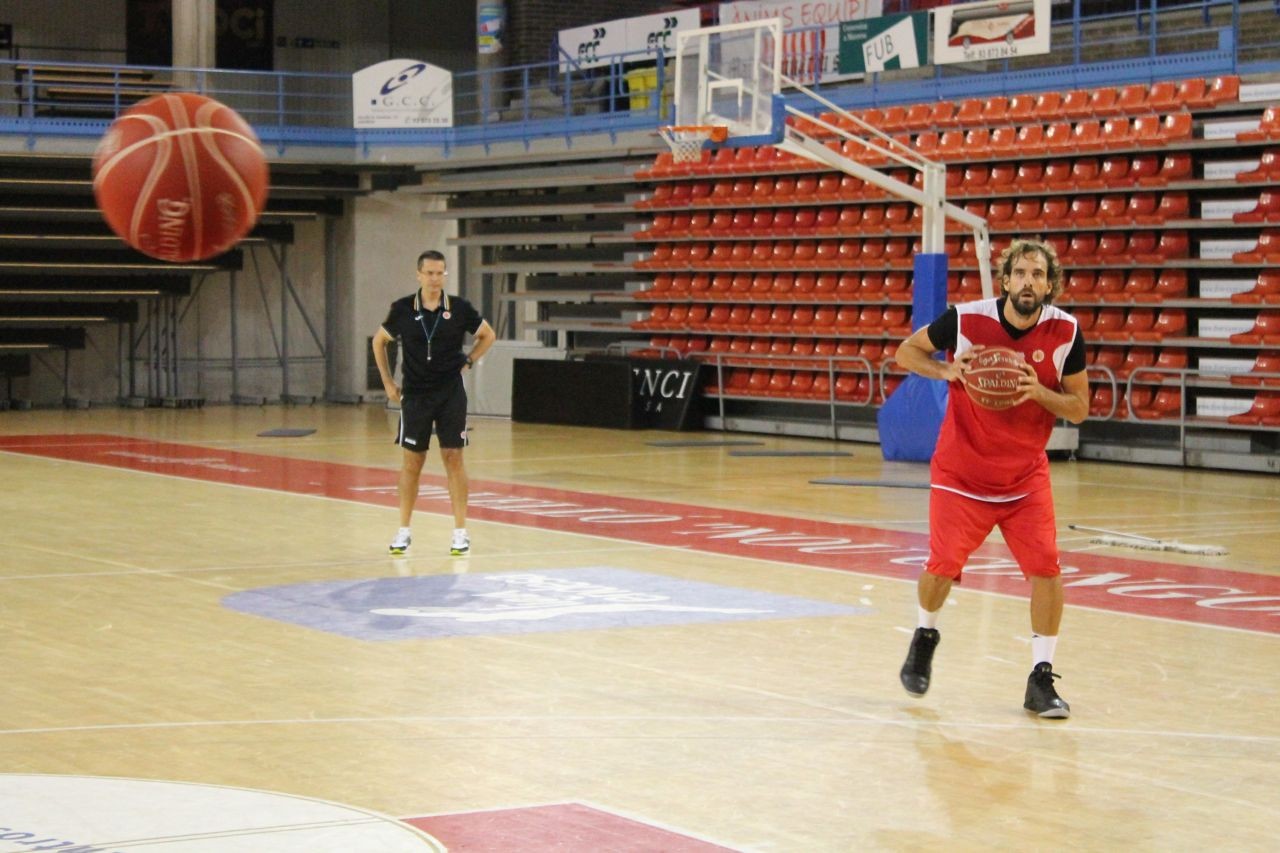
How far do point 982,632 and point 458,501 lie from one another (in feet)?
11.5

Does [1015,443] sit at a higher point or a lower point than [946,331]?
lower

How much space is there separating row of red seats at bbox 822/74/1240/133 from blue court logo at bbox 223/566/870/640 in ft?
32.6

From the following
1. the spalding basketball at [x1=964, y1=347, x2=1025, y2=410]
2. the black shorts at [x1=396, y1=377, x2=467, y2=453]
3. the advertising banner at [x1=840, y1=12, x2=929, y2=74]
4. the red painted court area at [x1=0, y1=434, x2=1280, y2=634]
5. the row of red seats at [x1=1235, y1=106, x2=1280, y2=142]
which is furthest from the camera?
the advertising banner at [x1=840, y1=12, x2=929, y2=74]

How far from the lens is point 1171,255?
17312 mm

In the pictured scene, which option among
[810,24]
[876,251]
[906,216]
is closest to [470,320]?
[906,216]

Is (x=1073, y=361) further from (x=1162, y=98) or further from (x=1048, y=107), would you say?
(x=1048, y=107)

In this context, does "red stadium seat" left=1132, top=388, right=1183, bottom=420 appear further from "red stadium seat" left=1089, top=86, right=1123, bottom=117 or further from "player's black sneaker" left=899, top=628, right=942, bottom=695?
"player's black sneaker" left=899, top=628, right=942, bottom=695

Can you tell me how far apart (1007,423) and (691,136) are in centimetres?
1093

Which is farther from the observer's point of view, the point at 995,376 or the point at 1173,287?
the point at 1173,287

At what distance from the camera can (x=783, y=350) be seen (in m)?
21.4

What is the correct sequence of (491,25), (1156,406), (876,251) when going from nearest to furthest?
(1156,406) < (876,251) < (491,25)

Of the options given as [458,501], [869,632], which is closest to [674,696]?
[869,632]

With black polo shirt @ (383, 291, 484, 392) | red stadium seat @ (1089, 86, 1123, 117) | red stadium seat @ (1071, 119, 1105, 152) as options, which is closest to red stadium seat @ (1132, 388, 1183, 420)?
red stadium seat @ (1071, 119, 1105, 152)

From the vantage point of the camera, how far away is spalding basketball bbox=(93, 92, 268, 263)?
31.9ft
